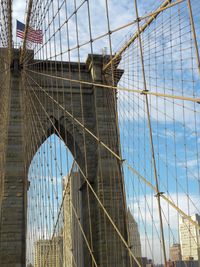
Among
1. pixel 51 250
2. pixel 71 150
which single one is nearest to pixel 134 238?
pixel 51 250

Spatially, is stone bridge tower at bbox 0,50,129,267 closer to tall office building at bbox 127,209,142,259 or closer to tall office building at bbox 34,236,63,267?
tall office building at bbox 34,236,63,267

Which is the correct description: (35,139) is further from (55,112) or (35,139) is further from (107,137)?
(107,137)

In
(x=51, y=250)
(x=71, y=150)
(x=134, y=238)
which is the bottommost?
(x=51, y=250)

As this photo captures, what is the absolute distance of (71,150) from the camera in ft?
58.3

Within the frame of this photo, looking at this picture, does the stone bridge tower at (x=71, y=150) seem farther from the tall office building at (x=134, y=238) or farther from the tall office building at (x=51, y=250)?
the tall office building at (x=134, y=238)

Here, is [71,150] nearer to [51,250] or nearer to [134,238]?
[51,250]

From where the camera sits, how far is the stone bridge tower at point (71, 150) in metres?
14.3

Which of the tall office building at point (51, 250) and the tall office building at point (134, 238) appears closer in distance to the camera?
the tall office building at point (134, 238)

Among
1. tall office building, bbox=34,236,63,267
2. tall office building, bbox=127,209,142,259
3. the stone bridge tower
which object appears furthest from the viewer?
the stone bridge tower

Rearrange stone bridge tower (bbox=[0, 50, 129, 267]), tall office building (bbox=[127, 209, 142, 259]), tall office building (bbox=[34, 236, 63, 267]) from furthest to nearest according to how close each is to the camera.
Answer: stone bridge tower (bbox=[0, 50, 129, 267]) → tall office building (bbox=[34, 236, 63, 267]) → tall office building (bbox=[127, 209, 142, 259])

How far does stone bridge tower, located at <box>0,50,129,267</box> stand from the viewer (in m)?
14.3


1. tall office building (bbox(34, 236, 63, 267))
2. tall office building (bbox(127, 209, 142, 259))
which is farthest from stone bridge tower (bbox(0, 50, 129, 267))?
tall office building (bbox(127, 209, 142, 259))

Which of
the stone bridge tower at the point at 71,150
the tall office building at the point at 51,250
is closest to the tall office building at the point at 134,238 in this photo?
the tall office building at the point at 51,250

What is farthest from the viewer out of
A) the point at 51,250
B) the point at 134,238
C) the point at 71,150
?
the point at 71,150
